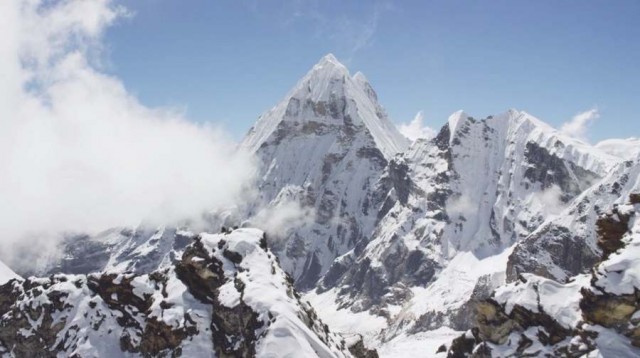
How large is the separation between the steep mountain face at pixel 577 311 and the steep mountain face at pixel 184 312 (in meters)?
17.2

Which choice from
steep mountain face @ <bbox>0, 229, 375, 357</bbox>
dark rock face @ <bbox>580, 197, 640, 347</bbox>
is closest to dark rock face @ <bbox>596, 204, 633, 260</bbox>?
dark rock face @ <bbox>580, 197, 640, 347</bbox>

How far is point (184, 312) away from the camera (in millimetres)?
77375

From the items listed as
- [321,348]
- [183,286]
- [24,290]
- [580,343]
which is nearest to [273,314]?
[321,348]

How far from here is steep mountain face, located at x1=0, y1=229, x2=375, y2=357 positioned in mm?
69188

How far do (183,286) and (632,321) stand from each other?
49.2 m

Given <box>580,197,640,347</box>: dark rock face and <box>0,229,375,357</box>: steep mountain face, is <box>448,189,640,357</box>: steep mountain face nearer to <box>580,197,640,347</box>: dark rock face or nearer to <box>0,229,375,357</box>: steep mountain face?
<box>580,197,640,347</box>: dark rock face

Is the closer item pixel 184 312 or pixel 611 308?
pixel 611 308

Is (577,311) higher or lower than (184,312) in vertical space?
lower

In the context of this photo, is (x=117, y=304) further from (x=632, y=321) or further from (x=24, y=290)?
(x=632, y=321)

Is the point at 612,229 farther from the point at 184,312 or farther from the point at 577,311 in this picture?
the point at 184,312

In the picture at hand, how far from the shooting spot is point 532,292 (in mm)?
70312

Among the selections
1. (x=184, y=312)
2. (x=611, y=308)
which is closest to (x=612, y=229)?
(x=611, y=308)

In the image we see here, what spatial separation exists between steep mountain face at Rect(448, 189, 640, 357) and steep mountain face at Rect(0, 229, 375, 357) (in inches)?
676

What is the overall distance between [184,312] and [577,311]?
4212 centimetres
